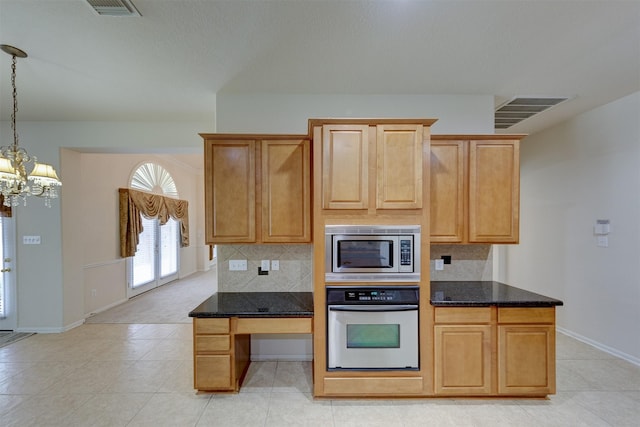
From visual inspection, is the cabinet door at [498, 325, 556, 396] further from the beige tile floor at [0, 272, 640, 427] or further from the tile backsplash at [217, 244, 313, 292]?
the tile backsplash at [217, 244, 313, 292]

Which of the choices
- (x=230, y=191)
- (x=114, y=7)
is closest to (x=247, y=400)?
(x=230, y=191)

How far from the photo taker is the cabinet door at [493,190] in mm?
2770

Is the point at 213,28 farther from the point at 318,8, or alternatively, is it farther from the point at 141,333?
the point at 141,333

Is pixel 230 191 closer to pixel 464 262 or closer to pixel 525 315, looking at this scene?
pixel 464 262

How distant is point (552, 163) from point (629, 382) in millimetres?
2696

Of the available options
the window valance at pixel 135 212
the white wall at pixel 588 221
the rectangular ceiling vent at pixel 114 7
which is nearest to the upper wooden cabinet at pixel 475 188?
the white wall at pixel 588 221

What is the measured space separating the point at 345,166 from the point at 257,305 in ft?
4.87

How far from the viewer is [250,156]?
9.16ft

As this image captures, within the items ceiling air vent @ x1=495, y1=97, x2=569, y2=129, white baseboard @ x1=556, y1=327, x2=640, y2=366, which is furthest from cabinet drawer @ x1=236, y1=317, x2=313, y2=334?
white baseboard @ x1=556, y1=327, x2=640, y2=366

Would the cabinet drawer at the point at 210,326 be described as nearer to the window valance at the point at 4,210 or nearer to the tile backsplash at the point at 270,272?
the tile backsplash at the point at 270,272

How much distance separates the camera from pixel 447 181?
2781 millimetres

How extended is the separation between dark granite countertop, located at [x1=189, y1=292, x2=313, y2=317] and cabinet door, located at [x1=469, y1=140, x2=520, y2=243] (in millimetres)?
1738

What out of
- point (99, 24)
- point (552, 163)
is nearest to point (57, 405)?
point (99, 24)

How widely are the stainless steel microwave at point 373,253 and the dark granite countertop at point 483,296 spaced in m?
0.34
